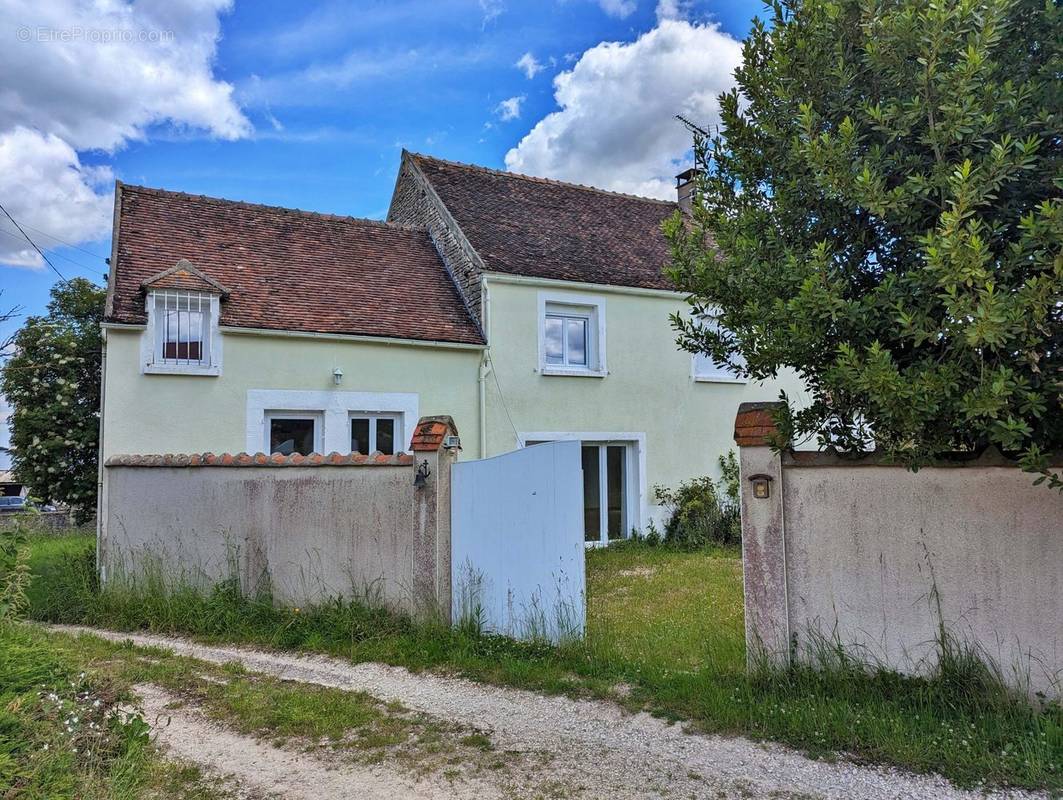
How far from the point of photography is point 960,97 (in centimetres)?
405

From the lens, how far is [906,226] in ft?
15.1

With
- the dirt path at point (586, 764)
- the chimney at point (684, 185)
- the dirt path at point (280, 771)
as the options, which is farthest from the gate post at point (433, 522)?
the chimney at point (684, 185)

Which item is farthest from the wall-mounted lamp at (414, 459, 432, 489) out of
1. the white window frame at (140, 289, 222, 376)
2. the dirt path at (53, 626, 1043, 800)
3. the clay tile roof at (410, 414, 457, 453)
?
the white window frame at (140, 289, 222, 376)

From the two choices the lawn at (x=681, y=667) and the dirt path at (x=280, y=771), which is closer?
the dirt path at (x=280, y=771)

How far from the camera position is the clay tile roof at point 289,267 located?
38.1 feet

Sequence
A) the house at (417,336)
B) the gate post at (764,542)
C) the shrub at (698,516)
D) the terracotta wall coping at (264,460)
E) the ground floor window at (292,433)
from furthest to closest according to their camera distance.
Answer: the shrub at (698,516) < the ground floor window at (292,433) < the house at (417,336) < the terracotta wall coping at (264,460) < the gate post at (764,542)

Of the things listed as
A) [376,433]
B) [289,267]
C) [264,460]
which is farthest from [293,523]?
[289,267]

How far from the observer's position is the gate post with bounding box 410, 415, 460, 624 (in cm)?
710

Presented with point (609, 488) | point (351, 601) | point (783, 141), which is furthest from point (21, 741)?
point (609, 488)

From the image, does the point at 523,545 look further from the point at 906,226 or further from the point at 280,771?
the point at 906,226

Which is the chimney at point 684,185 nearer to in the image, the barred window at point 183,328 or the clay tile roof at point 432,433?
the barred window at point 183,328

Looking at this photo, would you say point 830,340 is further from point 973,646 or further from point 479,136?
point 479,136

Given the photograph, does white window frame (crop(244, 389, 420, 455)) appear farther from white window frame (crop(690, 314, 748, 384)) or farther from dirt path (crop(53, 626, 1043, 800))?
dirt path (crop(53, 626, 1043, 800))

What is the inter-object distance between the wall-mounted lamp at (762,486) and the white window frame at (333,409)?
7129mm
